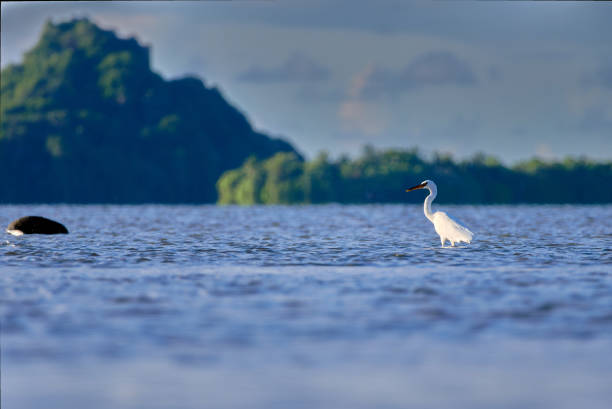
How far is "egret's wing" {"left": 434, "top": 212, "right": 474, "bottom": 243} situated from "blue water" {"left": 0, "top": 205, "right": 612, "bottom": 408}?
4097mm

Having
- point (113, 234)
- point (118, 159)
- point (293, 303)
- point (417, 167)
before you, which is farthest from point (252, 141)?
point (293, 303)

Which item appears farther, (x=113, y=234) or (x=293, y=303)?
(x=113, y=234)

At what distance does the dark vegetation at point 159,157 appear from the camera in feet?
454

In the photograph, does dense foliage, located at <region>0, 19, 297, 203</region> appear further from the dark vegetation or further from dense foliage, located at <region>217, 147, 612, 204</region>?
dense foliage, located at <region>217, 147, 612, 204</region>

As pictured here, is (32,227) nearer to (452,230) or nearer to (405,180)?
(452,230)

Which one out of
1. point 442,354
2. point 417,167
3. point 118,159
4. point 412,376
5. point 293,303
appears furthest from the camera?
point 118,159

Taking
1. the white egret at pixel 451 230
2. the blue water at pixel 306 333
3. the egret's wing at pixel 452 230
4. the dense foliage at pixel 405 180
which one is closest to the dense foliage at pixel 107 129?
the dense foliage at pixel 405 180

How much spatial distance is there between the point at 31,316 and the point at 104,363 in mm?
3577

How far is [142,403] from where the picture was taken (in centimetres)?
880

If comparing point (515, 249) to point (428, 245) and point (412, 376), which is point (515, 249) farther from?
point (412, 376)

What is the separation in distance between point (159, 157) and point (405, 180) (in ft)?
169

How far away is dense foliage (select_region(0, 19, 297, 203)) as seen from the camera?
159 m

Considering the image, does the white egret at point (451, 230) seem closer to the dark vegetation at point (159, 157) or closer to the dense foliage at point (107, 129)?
the dark vegetation at point (159, 157)

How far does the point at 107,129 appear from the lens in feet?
574
